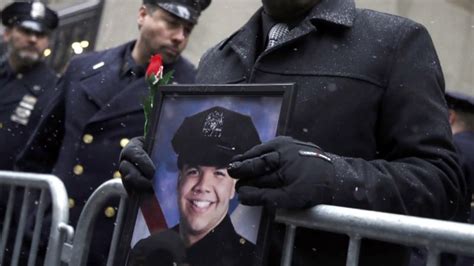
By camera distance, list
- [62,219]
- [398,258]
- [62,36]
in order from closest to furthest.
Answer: [398,258]
[62,219]
[62,36]

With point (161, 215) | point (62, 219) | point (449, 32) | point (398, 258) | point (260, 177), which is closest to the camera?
point (260, 177)

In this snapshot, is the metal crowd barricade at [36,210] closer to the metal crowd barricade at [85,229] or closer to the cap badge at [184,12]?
the metal crowd barricade at [85,229]

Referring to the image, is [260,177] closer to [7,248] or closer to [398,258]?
[398,258]

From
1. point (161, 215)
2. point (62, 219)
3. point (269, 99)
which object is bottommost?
point (62, 219)

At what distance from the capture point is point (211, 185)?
8.20ft

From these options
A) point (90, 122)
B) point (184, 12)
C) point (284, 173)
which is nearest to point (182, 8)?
point (184, 12)

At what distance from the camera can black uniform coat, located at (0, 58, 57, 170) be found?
5.44m

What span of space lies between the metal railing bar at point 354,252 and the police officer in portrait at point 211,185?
258mm

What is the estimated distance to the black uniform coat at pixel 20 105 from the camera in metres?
5.44

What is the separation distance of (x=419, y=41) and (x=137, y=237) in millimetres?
942

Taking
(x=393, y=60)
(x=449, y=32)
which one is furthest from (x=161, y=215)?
(x=449, y=32)

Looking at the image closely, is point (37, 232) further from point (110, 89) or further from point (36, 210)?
point (110, 89)

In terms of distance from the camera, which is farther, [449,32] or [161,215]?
[449,32]

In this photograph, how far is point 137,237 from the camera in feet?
8.80
